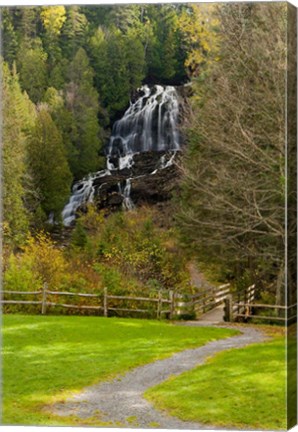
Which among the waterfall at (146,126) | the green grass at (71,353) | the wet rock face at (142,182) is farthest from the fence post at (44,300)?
the waterfall at (146,126)

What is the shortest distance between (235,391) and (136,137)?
10.6 ft

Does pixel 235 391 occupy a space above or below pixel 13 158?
below

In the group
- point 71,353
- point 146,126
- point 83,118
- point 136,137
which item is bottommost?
point 71,353

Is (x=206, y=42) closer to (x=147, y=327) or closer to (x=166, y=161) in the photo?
(x=166, y=161)

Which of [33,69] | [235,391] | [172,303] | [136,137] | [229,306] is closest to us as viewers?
[235,391]

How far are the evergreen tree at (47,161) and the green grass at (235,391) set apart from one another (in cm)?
267

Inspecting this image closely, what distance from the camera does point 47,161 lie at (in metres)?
13.3

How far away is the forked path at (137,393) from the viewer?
484 inches

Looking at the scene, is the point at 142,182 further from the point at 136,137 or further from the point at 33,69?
the point at 33,69

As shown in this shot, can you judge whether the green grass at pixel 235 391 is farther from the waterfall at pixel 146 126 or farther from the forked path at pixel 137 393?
the waterfall at pixel 146 126

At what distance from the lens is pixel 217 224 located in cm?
1248

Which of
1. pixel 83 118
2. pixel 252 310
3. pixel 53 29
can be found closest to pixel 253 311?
pixel 252 310

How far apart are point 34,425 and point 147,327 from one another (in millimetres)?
1721

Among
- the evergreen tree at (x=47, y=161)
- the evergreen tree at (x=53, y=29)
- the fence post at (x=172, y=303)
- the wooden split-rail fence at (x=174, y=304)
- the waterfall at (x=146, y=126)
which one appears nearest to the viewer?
the wooden split-rail fence at (x=174, y=304)
